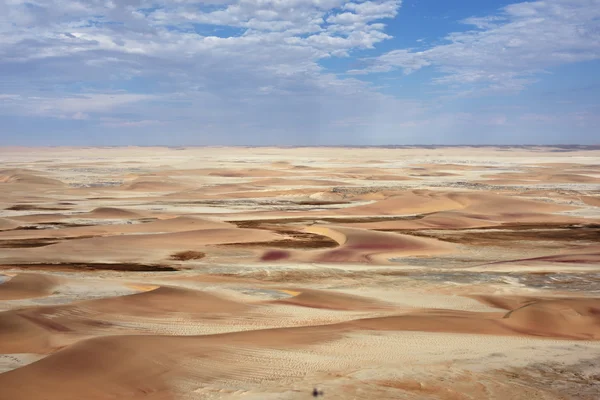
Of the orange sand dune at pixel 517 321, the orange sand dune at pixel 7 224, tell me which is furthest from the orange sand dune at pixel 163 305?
the orange sand dune at pixel 7 224

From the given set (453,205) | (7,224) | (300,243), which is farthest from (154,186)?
(300,243)

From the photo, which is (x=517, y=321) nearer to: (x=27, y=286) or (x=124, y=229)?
(x=27, y=286)

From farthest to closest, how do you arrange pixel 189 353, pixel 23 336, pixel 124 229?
pixel 124 229 < pixel 23 336 < pixel 189 353

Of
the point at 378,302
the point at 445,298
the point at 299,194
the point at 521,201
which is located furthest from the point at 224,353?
the point at 299,194

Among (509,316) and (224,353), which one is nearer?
(224,353)

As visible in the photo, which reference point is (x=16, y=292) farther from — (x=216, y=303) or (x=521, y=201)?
(x=521, y=201)

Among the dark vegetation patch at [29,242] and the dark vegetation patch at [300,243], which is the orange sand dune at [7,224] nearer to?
the dark vegetation patch at [29,242]

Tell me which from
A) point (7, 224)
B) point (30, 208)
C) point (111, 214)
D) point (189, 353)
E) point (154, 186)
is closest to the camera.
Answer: point (189, 353)
